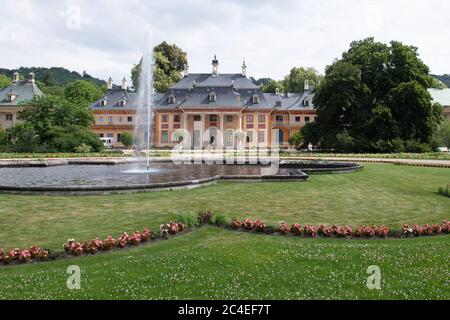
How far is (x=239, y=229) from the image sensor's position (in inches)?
405

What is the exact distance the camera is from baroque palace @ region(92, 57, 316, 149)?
69.8m

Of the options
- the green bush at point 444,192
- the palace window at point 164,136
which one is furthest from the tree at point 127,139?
the green bush at point 444,192

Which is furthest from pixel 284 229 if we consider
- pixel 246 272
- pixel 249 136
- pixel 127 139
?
pixel 249 136

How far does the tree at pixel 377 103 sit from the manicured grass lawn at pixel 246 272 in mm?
38271

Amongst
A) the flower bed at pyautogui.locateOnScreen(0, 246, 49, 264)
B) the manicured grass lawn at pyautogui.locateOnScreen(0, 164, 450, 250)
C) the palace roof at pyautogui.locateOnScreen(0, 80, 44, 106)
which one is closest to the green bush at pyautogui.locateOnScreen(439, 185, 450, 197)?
the manicured grass lawn at pyautogui.locateOnScreen(0, 164, 450, 250)

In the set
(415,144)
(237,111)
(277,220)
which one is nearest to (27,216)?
(277,220)

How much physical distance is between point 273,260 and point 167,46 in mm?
82965

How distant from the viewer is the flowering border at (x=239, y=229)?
8195 millimetres

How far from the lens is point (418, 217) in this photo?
1180 centimetres

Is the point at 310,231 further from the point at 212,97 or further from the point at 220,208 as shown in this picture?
the point at 212,97

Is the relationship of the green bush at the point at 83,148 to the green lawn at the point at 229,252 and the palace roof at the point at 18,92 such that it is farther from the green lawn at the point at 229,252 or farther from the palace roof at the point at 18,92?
the palace roof at the point at 18,92

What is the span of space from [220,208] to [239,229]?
2.68 meters

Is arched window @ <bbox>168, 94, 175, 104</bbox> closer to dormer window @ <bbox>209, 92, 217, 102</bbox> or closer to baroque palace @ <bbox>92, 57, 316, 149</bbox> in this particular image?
baroque palace @ <bbox>92, 57, 316, 149</bbox>
